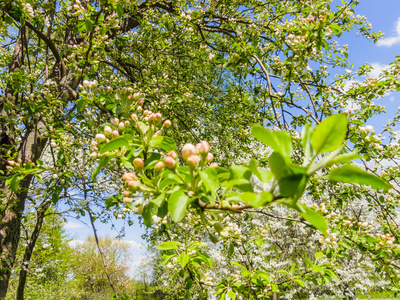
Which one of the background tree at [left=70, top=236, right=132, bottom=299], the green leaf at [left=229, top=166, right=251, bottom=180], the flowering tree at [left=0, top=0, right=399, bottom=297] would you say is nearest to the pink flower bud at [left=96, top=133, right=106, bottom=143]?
the flowering tree at [left=0, top=0, right=399, bottom=297]

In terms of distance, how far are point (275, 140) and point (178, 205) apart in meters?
0.28

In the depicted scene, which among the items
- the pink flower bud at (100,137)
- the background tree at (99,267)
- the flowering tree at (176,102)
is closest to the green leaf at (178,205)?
the flowering tree at (176,102)

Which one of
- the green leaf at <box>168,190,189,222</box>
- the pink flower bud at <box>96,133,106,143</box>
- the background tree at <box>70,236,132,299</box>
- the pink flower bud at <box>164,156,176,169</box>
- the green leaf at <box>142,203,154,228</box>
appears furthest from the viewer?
the background tree at <box>70,236,132,299</box>

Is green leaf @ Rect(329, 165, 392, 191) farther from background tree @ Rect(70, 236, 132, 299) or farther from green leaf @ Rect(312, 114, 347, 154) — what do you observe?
background tree @ Rect(70, 236, 132, 299)

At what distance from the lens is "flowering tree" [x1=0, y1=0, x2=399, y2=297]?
67 cm

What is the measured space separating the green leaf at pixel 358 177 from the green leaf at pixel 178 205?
0.34 m

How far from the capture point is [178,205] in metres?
0.60

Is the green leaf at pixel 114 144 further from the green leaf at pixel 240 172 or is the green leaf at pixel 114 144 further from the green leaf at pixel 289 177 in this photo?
the green leaf at pixel 289 177

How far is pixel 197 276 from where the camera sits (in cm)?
182

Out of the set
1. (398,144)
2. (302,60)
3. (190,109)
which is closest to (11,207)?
(190,109)

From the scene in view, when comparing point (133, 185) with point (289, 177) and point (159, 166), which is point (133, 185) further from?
point (289, 177)

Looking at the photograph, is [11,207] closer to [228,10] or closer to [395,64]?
[228,10]

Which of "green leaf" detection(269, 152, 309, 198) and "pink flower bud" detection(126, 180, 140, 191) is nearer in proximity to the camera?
"green leaf" detection(269, 152, 309, 198)

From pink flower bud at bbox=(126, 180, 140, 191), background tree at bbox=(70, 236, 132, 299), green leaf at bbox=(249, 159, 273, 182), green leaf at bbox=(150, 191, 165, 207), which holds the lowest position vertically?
green leaf at bbox=(249, 159, 273, 182)
